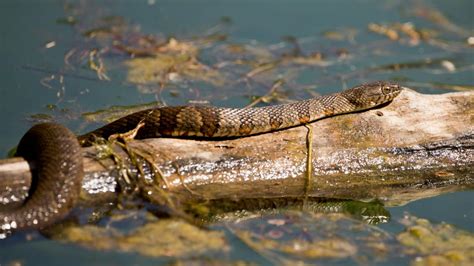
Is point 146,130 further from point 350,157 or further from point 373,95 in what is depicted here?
point 373,95

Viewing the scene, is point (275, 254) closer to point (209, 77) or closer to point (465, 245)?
point (465, 245)

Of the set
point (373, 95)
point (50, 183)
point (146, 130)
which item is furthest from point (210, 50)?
point (50, 183)

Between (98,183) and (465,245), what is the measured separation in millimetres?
2431

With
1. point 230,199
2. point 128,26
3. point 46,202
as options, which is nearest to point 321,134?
point 230,199

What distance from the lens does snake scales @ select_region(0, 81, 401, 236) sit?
489 cm

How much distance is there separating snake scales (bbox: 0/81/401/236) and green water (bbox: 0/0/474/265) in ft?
3.14

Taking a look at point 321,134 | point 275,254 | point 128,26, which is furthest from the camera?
point 128,26

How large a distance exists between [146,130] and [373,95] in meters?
1.80

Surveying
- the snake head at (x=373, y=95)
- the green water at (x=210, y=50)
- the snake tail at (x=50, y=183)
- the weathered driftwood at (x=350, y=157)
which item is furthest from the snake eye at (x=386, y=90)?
the snake tail at (x=50, y=183)

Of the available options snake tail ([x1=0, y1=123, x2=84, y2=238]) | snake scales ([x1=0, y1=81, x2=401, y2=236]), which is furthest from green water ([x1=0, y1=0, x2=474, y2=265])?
snake tail ([x1=0, y1=123, x2=84, y2=238])

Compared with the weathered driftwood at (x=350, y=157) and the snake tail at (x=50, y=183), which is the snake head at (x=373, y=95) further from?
the snake tail at (x=50, y=183)

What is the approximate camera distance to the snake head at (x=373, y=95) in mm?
6117

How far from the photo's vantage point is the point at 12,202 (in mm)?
4957

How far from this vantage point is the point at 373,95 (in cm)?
617
